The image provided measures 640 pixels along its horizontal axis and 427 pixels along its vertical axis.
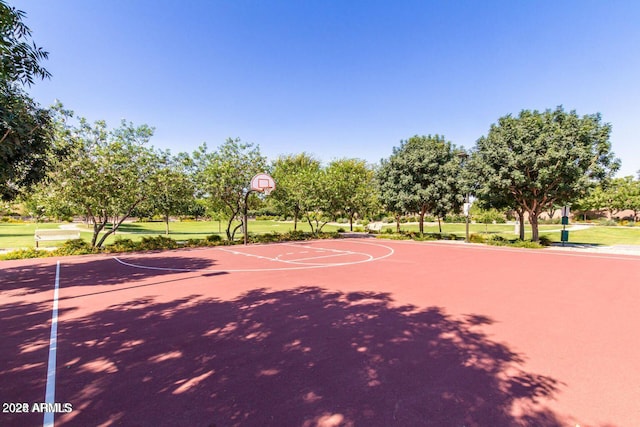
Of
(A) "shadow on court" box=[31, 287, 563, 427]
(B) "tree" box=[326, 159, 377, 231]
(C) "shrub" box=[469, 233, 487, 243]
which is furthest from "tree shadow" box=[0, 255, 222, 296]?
(C) "shrub" box=[469, 233, 487, 243]

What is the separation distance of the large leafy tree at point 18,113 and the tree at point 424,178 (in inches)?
886

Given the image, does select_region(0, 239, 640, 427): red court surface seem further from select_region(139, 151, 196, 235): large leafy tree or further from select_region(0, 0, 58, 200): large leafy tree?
select_region(139, 151, 196, 235): large leafy tree

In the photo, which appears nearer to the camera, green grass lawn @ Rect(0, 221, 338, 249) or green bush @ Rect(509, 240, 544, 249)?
green bush @ Rect(509, 240, 544, 249)

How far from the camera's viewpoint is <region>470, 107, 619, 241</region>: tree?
16922 mm

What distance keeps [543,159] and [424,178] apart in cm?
870

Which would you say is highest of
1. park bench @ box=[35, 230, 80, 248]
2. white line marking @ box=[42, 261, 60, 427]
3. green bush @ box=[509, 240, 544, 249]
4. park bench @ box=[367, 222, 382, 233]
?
park bench @ box=[35, 230, 80, 248]

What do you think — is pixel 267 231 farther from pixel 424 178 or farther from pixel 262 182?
pixel 424 178

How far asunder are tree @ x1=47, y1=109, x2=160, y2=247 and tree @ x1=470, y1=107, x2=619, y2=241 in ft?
71.6

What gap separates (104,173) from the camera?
15.8 meters

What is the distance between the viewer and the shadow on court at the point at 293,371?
314cm

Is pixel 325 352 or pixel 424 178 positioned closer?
pixel 325 352

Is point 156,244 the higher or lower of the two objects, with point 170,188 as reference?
lower

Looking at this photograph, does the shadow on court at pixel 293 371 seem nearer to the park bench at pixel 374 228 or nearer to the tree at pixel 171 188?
the tree at pixel 171 188

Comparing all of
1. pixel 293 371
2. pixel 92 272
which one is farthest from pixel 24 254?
pixel 293 371
